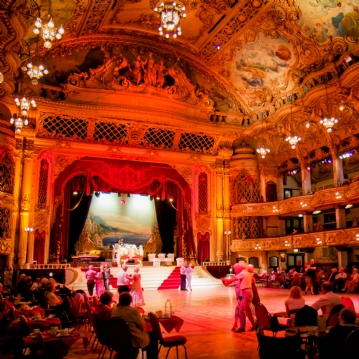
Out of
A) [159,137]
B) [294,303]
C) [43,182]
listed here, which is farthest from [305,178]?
[294,303]

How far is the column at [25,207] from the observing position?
818 inches

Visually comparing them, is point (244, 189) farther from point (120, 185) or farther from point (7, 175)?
point (7, 175)

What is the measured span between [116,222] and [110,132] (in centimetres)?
732

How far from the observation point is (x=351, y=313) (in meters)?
4.55

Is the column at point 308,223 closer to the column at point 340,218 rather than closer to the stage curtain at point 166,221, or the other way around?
the column at point 340,218

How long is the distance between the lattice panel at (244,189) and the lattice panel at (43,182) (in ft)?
36.0

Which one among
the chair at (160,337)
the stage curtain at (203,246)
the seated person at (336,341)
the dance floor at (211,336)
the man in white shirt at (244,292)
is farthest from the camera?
the stage curtain at (203,246)

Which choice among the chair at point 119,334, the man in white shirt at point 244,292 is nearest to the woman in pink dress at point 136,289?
the man in white shirt at point 244,292

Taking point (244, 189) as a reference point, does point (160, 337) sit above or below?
below

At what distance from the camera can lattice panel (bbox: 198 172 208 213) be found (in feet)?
83.9

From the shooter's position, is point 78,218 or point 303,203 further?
point 78,218

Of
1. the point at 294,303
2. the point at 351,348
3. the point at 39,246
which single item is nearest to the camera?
the point at 351,348

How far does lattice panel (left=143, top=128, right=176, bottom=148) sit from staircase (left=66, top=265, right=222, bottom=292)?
6.98 metres

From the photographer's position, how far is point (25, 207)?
69.9 feet
